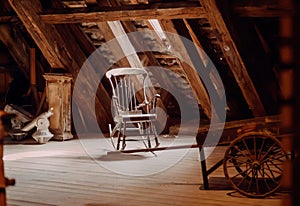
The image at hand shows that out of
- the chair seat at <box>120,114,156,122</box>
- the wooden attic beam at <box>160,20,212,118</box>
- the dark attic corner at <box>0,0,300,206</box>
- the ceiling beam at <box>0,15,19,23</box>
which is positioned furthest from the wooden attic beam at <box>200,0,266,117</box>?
the ceiling beam at <box>0,15,19,23</box>

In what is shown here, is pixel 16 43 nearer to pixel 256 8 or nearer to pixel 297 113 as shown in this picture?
pixel 256 8

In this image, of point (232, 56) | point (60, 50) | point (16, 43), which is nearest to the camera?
point (232, 56)

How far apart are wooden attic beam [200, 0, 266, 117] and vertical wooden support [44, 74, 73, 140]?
246 centimetres

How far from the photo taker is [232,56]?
448cm

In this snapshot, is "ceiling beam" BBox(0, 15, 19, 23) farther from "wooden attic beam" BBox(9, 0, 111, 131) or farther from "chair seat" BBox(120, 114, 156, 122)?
"chair seat" BBox(120, 114, 156, 122)

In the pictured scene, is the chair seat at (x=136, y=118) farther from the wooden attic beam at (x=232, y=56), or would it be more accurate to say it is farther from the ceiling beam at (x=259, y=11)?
the ceiling beam at (x=259, y=11)

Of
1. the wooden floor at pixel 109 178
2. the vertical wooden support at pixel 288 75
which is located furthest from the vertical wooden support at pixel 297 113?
the wooden floor at pixel 109 178

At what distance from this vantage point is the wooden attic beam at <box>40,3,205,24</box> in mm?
4352

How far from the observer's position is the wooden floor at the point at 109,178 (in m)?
3.27

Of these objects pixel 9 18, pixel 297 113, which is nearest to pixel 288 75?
pixel 297 113

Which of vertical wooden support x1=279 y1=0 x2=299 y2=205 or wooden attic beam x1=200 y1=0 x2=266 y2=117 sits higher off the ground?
wooden attic beam x1=200 y1=0 x2=266 y2=117

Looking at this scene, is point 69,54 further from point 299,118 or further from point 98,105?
point 299,118

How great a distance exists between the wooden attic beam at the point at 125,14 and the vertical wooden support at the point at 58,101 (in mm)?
920

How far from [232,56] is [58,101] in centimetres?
263
